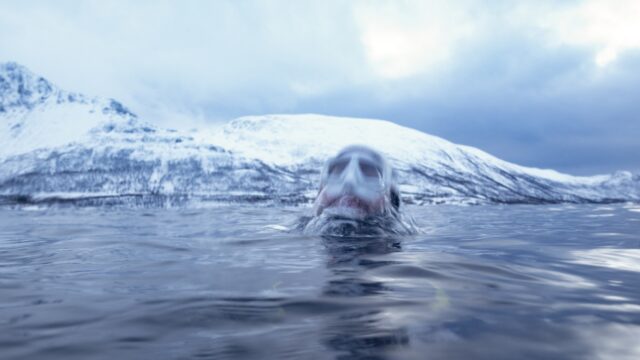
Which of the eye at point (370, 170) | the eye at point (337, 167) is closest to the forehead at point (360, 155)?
the eye at point (337, 167)

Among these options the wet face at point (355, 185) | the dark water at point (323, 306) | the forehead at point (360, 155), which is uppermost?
the forehead at point (360, 155)

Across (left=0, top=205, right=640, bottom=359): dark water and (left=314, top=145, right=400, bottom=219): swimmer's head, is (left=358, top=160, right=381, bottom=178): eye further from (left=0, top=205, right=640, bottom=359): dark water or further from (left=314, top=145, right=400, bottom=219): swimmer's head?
(left=0, top=205, right=640, bottom=359): dark water

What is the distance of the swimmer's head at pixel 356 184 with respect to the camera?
34.8ft

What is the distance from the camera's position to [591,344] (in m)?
3.43

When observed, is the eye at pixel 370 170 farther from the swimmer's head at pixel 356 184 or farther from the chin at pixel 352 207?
the chin at pixel 352 207

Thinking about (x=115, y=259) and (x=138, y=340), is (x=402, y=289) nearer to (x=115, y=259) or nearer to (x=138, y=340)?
(x=138, y=340)

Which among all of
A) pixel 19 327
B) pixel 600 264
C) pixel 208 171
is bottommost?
pixel 19 327

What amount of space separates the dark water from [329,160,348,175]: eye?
3100mm

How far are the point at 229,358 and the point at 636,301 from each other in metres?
4.10

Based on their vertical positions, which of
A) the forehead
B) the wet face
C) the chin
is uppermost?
the forehead

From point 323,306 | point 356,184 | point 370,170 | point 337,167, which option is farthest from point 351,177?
point 323,306

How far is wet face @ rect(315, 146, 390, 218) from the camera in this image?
10586mm

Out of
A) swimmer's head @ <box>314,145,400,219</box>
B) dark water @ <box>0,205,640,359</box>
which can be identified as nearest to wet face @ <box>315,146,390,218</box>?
swimmer's head @ <box>314,145,400,219</box>

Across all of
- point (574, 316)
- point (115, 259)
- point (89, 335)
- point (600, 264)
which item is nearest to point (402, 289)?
point (574, 316)
